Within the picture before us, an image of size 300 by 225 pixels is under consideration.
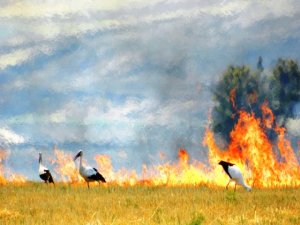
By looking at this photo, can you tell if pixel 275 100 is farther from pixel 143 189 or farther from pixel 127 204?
pixel 127 204

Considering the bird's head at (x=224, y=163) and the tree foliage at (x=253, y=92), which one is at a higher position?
the tree foliage at (x=253, y=92)

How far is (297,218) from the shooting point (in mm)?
17516

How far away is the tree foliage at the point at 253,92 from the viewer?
2000 inches

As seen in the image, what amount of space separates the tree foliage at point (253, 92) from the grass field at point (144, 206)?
885 inches

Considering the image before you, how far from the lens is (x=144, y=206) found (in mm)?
21188

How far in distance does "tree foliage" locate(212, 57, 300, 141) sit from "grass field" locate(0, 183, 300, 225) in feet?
73.7

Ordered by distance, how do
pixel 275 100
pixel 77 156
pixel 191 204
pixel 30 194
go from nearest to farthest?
1. pixel 191 204
2. pixel 30 194
3. pixel 77 156
4. pixel 275 100

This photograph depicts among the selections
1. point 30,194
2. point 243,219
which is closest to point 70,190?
point 30,194

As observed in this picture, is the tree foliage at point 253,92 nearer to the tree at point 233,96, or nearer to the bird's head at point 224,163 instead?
the tree at point 233,96

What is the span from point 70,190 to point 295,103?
27842mm

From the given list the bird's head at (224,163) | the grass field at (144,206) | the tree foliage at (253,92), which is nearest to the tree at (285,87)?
the tree foliage at (253,92)

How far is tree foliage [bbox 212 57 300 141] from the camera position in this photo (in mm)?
50803

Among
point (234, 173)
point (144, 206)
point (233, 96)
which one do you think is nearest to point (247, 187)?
point (234, 173)

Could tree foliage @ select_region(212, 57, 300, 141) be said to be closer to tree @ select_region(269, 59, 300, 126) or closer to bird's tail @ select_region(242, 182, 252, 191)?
tree @ select_region(269, 59, 300, 126)
